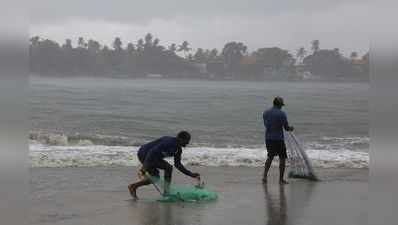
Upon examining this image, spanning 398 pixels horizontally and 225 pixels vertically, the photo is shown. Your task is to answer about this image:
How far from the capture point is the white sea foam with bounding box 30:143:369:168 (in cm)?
1402

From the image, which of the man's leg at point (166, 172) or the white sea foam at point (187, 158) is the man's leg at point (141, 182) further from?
the white sea foam at point (187, 158)

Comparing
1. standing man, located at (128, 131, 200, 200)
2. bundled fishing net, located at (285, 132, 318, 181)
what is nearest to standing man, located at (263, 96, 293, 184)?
bundled fishing net, located at (285, 132, 318, 181)

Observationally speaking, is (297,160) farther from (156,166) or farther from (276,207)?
(156,166)

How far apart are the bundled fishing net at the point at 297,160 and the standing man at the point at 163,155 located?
3108 millimetres

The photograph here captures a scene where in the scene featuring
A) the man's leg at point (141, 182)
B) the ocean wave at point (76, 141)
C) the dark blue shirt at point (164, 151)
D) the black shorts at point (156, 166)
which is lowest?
the ocean wave at point (76, 141)

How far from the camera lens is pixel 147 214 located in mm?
7059

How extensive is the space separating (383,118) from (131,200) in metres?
5.79

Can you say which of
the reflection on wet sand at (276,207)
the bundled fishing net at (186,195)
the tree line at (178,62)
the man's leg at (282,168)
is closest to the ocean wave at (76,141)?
the man's leg at (282,168)

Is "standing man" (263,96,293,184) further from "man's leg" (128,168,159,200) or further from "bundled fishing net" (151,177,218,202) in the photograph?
"man's leg" (128,168,159,200)

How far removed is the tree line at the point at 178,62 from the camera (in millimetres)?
65625

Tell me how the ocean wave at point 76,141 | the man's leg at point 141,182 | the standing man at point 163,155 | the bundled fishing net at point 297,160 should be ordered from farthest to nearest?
the ocean wave at point 76,141, the bundled fishing net at point 297,160, the man's leg at point 141,182, the standing man at point 163,155

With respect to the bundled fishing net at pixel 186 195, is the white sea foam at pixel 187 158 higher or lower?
lower

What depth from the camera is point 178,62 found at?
71250 mm

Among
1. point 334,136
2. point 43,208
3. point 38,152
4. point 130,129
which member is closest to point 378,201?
point 43,208
